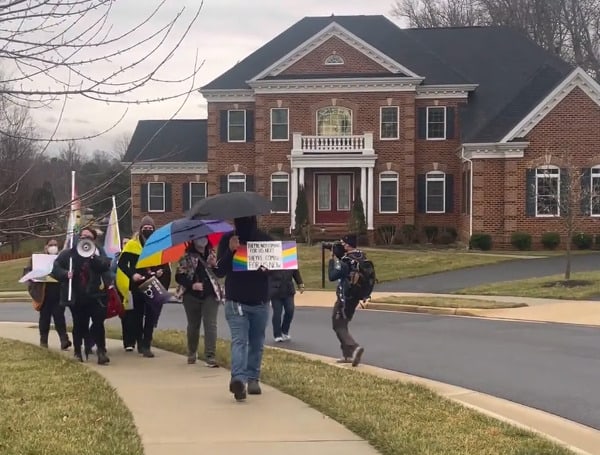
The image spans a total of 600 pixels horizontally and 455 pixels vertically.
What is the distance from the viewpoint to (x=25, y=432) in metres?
6.43

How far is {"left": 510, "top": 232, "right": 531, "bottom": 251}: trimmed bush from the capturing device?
105ft

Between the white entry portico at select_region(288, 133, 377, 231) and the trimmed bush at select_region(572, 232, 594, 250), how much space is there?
8.96 m

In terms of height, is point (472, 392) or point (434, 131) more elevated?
point (434, 131)

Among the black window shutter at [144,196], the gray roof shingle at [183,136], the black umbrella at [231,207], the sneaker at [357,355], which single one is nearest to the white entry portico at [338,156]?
the gray roof shingle at [183,136]

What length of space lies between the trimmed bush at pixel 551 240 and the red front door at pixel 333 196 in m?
9.27

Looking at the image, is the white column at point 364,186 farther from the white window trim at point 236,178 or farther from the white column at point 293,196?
the white window trim at point 236,178

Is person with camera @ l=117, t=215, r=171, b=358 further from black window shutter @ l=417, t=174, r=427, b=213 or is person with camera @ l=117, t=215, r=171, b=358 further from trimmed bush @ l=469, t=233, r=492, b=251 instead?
black window shutter @ l=417, t=174, r=427, b=213

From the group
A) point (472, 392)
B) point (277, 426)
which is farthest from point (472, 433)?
point (472, 392)

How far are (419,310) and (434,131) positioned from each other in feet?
66.4

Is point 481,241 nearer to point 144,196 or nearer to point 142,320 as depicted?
point 144,196

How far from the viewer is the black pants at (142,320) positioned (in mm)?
10930

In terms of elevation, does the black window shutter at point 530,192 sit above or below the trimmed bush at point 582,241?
above

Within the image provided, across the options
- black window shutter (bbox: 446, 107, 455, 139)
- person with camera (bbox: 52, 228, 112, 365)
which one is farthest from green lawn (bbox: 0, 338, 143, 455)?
black window shutter (bbox: 446, 107, 455, 139)

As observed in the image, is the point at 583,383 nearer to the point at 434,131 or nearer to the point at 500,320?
the point at 500,320
